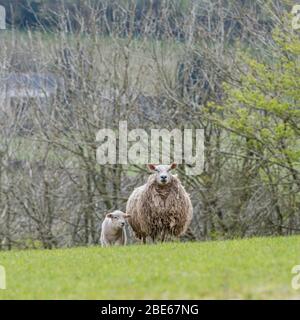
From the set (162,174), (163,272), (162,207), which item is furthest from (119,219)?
(163,272)

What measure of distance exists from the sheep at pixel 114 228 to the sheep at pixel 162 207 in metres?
0.36

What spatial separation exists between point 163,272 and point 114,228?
7.40 metres

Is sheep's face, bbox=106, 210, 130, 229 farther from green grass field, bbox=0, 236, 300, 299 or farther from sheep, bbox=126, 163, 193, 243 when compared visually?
green grass field, bbox=0, 236, 300, 299

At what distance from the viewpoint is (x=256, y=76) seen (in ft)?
97.7

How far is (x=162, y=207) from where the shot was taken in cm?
2047

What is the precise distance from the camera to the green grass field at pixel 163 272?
12398mm

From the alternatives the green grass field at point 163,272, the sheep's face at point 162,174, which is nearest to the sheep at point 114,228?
the sheep's face at point 162,174

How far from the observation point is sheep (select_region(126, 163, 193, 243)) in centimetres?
2048

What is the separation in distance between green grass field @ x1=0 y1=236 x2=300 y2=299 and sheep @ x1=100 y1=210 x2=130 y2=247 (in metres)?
2.67

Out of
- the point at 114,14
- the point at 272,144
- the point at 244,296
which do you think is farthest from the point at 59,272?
the point at 114,14

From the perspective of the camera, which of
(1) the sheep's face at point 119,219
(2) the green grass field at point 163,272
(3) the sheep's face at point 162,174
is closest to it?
(2) the green grass field at point 163,272

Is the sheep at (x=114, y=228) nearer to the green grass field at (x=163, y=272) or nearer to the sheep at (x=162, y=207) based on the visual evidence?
the sheep at (x=162, y=207)

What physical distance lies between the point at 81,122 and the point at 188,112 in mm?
3779

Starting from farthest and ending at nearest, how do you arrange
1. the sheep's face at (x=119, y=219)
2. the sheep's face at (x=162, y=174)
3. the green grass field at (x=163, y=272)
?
1. the sheep's face at (x=119, y=219)
2. the sheep's face at (x=162, y=174)
3. the green grass field at (x=163, y=272)
